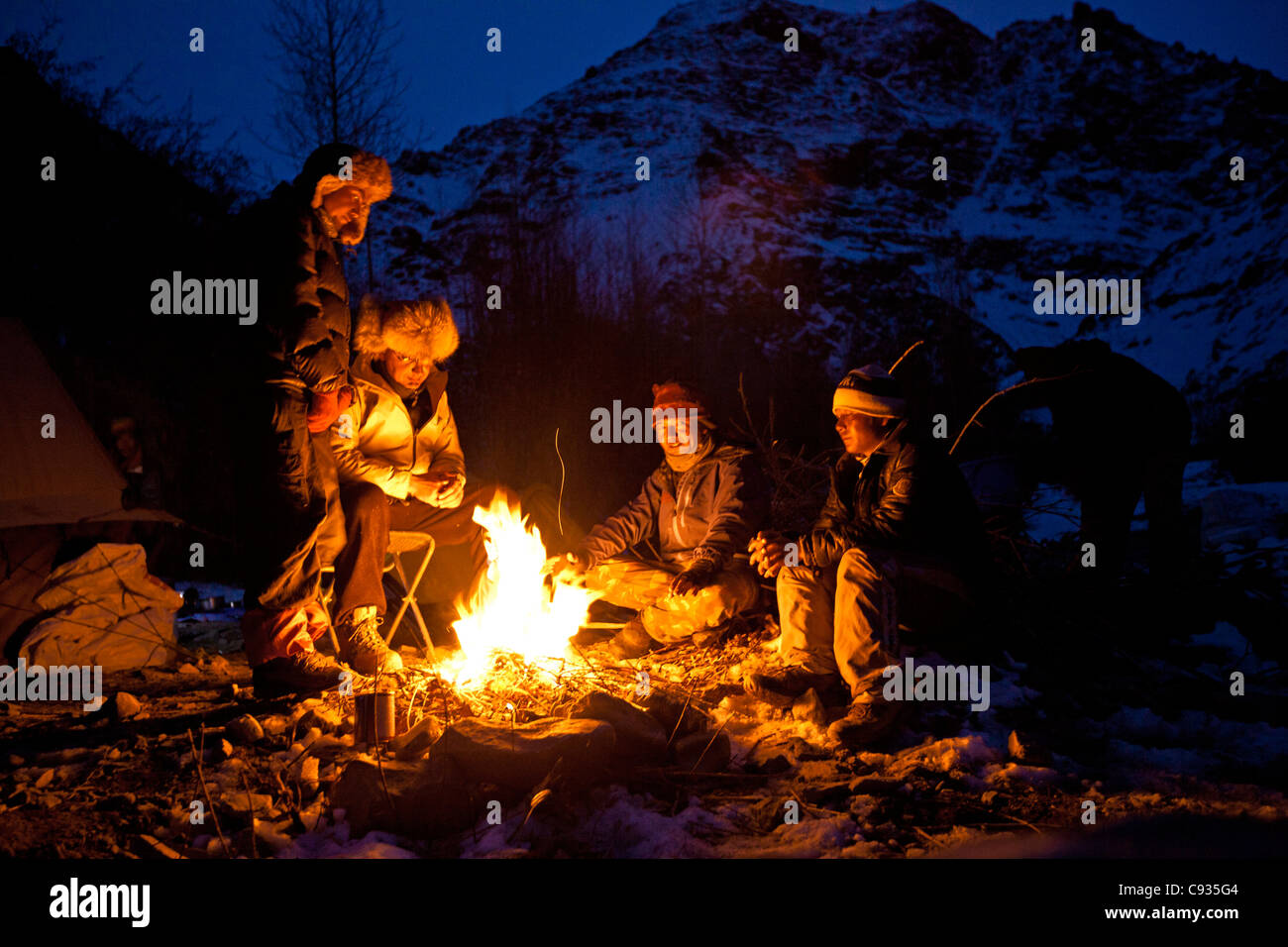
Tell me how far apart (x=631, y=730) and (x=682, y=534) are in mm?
2057

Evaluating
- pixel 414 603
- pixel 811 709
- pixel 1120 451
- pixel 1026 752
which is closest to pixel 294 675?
pixel 414 603

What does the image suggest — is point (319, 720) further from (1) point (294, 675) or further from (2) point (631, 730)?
(2) point (631, 730)

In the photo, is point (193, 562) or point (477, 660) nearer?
point (477, 660)

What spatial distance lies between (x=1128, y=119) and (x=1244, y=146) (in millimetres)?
4053

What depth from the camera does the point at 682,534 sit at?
509 cm

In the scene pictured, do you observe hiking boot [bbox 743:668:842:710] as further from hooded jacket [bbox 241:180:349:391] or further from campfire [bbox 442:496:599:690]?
hooded jacket [bbox 241:180:349:391]

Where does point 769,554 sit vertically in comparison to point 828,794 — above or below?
above

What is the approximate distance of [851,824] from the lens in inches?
102

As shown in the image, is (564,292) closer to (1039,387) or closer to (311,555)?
(1039,387)

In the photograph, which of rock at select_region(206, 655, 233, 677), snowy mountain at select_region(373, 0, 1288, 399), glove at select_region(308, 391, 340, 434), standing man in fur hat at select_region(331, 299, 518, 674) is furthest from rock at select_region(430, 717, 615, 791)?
snowy mountain at select_region(373, 0, 1288, 399)

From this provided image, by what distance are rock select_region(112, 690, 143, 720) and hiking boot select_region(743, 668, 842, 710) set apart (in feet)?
9.50

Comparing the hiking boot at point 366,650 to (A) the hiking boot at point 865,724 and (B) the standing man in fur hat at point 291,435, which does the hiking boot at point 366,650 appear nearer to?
(B) the standing man in fur hat at point 291,435
